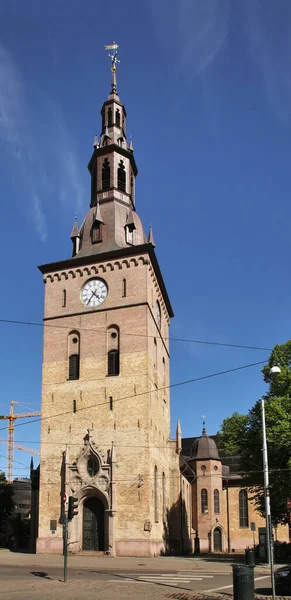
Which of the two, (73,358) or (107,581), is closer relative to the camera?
(107,581)

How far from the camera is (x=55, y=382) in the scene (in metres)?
39.0

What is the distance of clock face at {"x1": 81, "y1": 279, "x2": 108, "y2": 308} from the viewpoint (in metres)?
40.2

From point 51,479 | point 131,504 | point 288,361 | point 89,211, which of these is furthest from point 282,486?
point 89,211

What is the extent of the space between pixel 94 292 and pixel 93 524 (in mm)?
14744

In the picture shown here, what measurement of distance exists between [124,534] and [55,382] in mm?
10550

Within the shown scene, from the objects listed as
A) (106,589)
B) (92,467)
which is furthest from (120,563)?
(106,589)

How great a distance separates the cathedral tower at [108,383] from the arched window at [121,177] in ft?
0.26

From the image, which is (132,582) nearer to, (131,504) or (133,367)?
(131,504)

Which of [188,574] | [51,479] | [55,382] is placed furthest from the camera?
[55,382]

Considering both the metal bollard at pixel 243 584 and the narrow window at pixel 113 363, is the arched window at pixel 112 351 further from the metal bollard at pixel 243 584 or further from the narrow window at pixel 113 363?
the metal bollard at pixel 243 584

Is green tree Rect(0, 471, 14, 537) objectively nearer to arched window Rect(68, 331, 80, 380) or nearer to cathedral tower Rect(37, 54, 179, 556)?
cathedral tower Rect(37, 54, 179, 556)

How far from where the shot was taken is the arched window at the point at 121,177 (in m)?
44.2

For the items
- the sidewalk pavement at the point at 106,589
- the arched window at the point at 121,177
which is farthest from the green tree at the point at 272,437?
the arched window at the point at 121,177

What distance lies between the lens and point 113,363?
126 ft
